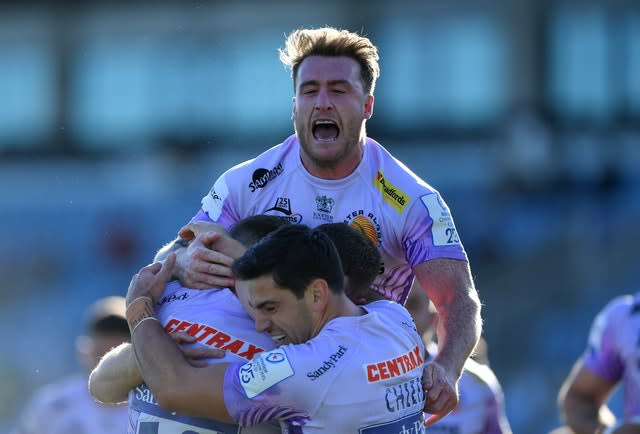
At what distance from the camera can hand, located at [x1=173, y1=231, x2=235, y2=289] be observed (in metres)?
4.96

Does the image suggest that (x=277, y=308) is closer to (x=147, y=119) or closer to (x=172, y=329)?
(x=172, y=329)

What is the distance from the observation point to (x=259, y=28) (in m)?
25.0

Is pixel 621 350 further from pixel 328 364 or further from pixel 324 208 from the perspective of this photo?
pixel 328 364

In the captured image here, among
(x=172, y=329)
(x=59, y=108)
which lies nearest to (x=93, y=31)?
(x=59, y=108)

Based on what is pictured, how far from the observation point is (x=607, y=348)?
691cm

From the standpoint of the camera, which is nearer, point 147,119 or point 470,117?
point 470,117

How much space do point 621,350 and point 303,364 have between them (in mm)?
2845

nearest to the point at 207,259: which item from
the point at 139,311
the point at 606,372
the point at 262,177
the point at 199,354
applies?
the point at 139,311

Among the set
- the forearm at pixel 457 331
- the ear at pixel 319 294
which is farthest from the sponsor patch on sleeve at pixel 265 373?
the forearm at pixel 457 331

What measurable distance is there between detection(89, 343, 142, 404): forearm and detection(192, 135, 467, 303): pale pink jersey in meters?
0.81

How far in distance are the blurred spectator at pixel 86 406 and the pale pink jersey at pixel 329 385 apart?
4.00 meters

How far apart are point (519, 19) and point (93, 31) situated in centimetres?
834

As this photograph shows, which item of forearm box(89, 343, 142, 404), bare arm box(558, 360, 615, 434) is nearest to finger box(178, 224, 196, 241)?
forearm box(89, 343, 142, 404)

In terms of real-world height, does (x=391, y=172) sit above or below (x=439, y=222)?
above
